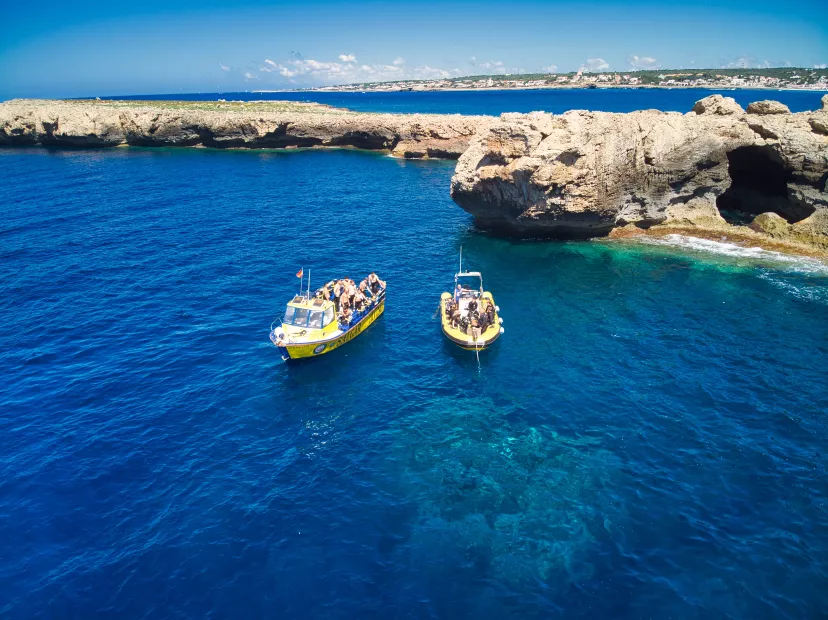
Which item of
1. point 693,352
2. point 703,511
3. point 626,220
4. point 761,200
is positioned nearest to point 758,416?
point 693,352

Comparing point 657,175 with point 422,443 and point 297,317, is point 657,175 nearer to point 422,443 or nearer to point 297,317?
point 297,317

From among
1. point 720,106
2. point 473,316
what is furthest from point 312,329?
point 720,106

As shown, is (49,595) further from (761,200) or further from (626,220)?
(761,200)

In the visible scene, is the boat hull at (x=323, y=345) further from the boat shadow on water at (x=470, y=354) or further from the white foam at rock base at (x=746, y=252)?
the white foam at rock base at (x=746, y=252)

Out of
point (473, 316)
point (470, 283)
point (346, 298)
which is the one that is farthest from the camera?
point (470, 283)

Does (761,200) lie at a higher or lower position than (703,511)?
higher

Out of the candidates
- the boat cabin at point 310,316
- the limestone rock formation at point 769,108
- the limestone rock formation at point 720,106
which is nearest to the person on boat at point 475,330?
the boat cabin at point 310,316
